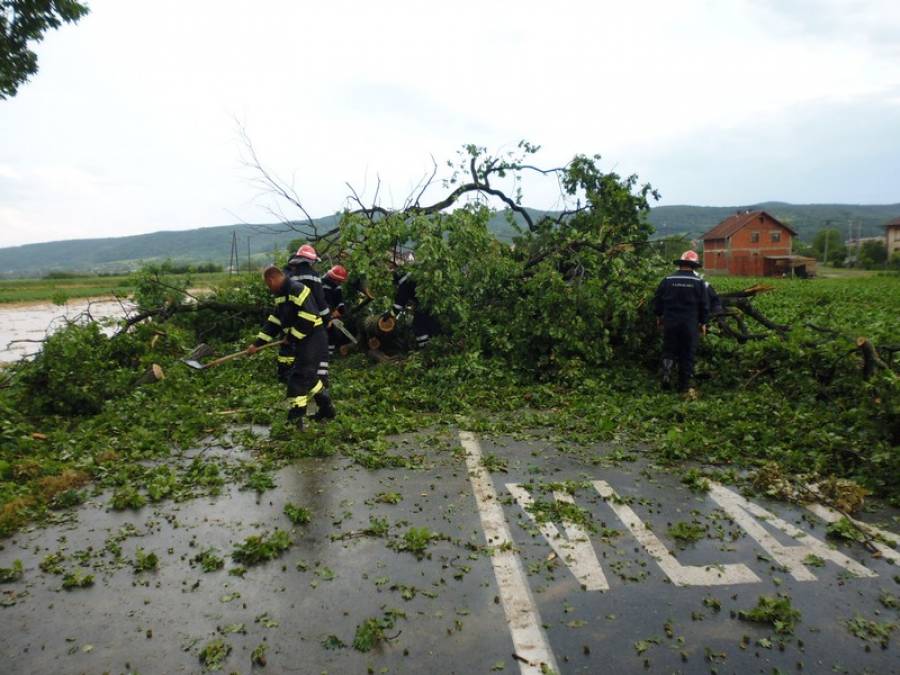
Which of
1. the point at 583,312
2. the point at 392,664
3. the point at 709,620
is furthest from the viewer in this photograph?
the point at 583,312

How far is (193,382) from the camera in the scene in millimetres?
8742

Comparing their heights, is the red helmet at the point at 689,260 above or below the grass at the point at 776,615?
above

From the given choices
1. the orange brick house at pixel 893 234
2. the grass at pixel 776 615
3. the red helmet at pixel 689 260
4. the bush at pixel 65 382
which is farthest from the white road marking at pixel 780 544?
the orange brick house at pixel 893 234

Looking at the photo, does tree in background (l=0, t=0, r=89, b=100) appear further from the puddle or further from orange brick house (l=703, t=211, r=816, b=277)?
orange brick house (l=703, t=211, r=816, b=277)

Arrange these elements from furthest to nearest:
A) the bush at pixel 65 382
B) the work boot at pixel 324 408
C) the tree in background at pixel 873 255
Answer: the tree in background at pixel 873 255 → the bush at pixel 65 382 → the work boot at pixel 324 408

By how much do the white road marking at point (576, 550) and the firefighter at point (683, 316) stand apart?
12.6 ft

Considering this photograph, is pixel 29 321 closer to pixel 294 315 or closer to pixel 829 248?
pixel 294 315

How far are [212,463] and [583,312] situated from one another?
5.33 m

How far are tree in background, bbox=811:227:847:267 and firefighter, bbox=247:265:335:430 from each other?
68.9 m

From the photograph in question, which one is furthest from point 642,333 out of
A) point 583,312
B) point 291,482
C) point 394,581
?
point 394,581

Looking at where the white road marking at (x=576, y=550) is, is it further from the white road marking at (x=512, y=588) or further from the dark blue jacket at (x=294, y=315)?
the dark blue jacket at (x=294, y=315)

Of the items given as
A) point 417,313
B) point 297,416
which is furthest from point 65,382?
point 417,313

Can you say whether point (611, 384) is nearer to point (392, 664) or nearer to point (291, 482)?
point (291, 482)

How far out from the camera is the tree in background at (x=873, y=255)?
57.2 m
